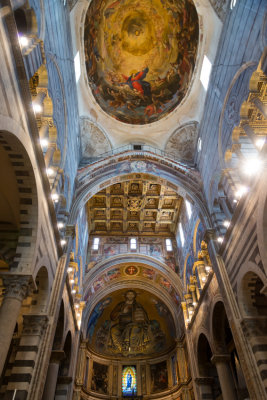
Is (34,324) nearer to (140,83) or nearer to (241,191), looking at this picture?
(241,191)

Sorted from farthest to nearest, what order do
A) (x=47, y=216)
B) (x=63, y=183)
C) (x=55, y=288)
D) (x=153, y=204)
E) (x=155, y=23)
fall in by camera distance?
(x=153, y=204) < (x=155, y=23) < (x=63, y=183) < (x=55, y=288) < (x=47, y=216)

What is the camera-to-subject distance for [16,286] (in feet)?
25.0

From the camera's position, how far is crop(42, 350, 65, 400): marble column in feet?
37.2

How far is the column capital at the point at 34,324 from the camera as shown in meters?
9.25

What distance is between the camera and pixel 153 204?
21.8 meters

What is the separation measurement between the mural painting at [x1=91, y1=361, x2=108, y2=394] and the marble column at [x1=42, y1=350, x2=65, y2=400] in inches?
375

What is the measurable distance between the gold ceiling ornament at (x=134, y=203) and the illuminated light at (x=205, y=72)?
9265 mm

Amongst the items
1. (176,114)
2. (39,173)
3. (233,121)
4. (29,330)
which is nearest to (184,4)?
(176,114)

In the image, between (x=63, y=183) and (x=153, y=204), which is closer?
(x=63, y=183)

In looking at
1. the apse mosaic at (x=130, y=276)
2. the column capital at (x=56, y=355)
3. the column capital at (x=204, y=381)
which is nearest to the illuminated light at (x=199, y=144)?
the apse mosaic at (x=130, y=276)

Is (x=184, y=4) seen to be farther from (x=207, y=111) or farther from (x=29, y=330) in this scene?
(x=29, y=330)

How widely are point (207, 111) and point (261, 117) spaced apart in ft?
14.6

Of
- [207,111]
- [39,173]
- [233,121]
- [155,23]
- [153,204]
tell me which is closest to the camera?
[39,173]

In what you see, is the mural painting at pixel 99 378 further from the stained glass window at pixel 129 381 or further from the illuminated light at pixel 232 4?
the illuminated light at pixel 232 4
